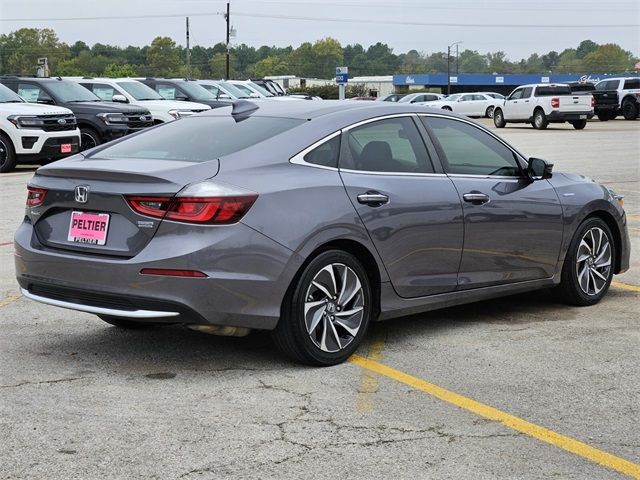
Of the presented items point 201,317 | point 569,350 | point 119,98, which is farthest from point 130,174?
point 119,98

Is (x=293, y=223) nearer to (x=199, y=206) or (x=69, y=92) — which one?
(x=199, y=206)

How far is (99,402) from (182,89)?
22.2m

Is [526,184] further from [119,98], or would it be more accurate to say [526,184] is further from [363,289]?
[119,98]

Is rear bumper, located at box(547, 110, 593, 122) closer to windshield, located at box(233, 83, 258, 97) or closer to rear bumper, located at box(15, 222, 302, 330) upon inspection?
windshield, located at box(233, 83, 258, 97)

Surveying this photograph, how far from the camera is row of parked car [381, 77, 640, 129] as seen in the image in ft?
123

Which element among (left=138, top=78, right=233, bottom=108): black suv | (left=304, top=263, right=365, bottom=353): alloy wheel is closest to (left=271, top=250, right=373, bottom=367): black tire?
(left=304, top=263, right=365, bottom=353): alloy wheel

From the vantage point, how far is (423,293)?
253 inches

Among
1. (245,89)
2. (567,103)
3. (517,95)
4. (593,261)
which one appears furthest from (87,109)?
(517,95)

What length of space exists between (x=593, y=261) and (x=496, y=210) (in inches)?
51.2

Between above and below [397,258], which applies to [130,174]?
above

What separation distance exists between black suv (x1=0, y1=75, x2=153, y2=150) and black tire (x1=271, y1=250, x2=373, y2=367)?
15.4 m

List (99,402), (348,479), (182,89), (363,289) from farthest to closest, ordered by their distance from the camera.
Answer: (182,89) → (363,289) → (99,402) → (348,479)

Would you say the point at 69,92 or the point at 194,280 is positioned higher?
the point at 69,92

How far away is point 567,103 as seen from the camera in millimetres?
37562
